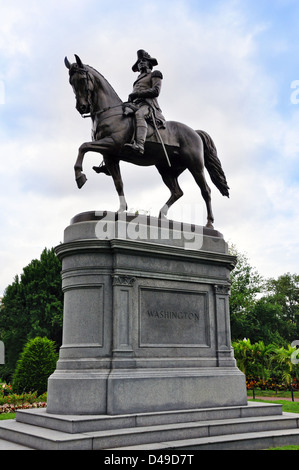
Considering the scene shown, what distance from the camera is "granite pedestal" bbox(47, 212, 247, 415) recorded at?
8.74 m

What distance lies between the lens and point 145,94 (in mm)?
11031

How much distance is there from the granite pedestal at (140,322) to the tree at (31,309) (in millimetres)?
27621

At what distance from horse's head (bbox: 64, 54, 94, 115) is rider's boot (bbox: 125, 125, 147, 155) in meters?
1.22

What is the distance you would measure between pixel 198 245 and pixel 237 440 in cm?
429

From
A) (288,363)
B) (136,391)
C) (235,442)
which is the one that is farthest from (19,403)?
(288,363)

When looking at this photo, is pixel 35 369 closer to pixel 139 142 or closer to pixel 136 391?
pixel 136 391

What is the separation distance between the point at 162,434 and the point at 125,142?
6100 millimetres

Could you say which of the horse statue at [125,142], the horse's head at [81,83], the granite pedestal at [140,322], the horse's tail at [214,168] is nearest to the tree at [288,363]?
the horse's tail at [214,168]

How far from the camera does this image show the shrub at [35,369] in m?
20.0

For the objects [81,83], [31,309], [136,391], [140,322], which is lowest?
[136,391]

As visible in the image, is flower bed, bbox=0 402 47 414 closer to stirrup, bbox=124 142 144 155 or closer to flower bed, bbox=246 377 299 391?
stirrup, bbox=124 142 144 155

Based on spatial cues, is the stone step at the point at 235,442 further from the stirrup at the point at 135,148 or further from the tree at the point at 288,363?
the tree at the point at 288,363

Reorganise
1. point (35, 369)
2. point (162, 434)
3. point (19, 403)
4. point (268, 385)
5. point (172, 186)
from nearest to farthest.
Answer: point (162, 434), point (172, 186), point (19, 403), point (35, 369), point (268, 385)
